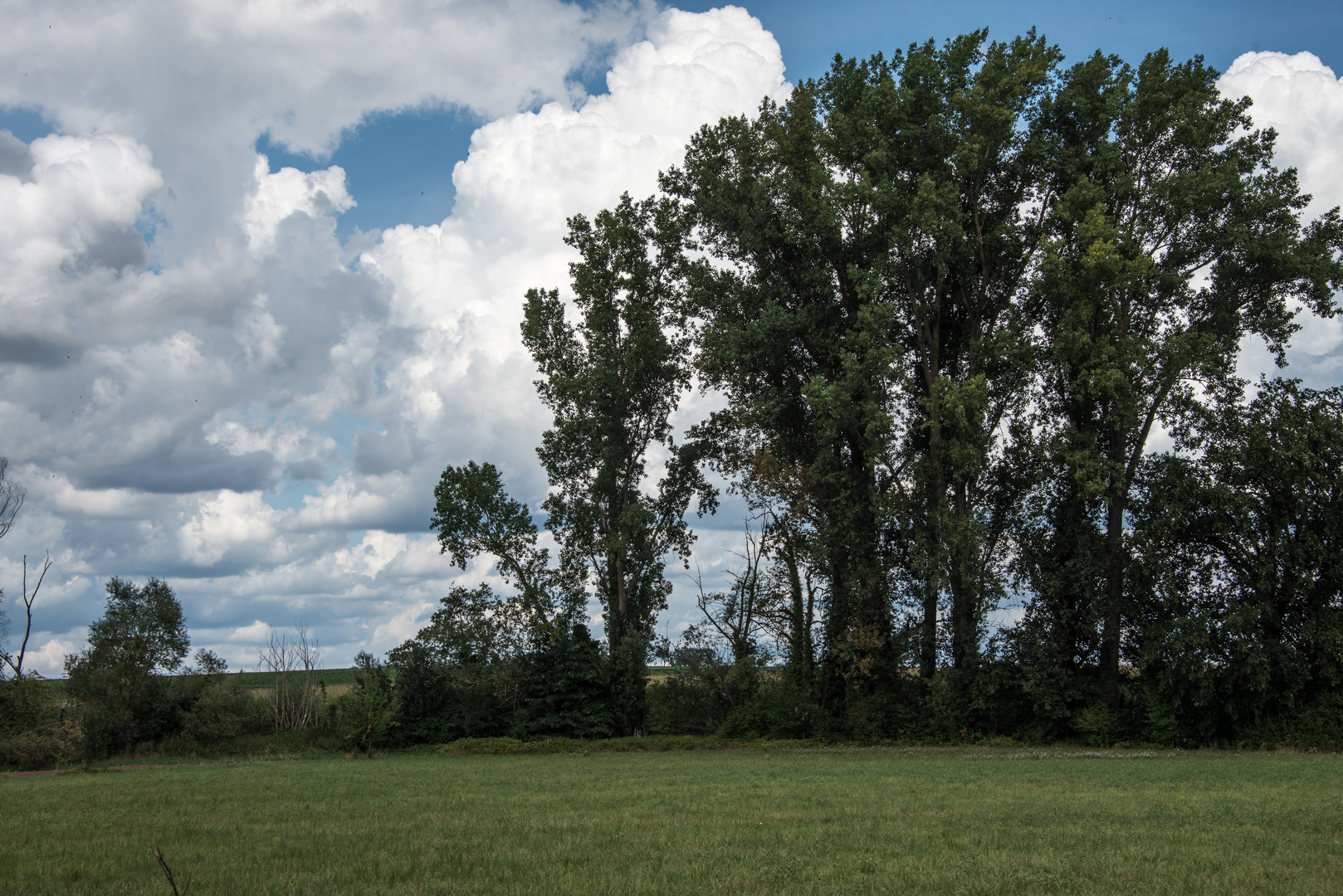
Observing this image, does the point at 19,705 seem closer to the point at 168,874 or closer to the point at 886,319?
the point at 886,319

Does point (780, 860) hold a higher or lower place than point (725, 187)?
lower

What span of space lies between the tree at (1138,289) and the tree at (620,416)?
636 inches

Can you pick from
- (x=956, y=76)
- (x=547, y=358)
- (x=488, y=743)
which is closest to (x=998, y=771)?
(x=488, y=743)

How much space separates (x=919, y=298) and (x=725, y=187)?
909 cm

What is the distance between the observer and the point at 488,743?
37125 mm

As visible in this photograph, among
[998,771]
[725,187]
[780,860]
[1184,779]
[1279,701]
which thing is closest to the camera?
[780,860]

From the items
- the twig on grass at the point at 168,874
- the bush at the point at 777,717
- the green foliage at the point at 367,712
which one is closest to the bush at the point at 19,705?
the green foliage at the point at 367,712

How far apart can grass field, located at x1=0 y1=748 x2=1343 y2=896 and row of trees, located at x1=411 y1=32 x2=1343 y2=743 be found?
976 centimetres

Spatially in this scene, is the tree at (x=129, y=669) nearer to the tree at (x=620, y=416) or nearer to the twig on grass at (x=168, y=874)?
the tree at (x=620, y=416)

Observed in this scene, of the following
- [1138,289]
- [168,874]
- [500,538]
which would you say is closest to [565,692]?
[500,538]

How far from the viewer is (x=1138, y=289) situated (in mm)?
31094

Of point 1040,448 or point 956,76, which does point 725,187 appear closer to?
point 956,76

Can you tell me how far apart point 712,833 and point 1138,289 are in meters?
27.3

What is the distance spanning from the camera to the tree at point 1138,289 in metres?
30.0
